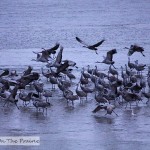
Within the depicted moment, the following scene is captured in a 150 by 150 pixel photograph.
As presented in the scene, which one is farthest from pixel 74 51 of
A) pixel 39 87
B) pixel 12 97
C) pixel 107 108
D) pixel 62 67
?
pixel 107 108

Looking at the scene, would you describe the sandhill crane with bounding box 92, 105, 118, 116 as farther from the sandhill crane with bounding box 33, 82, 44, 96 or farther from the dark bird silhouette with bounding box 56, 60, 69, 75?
the dark bird silhouette with bounding box 56, 60, 69, 75

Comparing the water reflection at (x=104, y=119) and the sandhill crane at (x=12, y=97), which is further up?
the sandhill crane at (x=12, y=97)

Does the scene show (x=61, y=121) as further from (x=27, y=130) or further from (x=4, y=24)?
(x=4, y=24)

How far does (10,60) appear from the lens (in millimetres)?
20812

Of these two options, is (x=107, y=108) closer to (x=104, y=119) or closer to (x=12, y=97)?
(x=104, y=119)

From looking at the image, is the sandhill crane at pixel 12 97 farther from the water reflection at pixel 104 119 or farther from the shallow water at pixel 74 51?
the water reflection at pixel 104 119

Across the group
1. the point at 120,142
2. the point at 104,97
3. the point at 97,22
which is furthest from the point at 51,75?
the point at 97,22

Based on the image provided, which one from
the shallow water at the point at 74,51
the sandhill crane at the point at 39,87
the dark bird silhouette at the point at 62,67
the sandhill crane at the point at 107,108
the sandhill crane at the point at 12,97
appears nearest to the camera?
the shallow water at the point at 74,51

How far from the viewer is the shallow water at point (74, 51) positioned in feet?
42.2

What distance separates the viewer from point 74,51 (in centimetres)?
2236

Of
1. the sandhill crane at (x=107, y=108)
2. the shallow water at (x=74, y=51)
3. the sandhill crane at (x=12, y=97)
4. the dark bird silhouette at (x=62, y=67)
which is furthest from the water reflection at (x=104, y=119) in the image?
the dark bird silhouette at (x=62, y=67)

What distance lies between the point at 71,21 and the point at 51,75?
13.7 metres

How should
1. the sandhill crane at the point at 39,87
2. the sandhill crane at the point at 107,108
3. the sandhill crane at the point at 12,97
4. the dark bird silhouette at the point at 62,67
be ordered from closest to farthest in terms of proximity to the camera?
the sandhill crane at the point at 107,108, the sandhill crane at the point at 12,97, the sandhill crane at the point at 39,87, the dark bird silhouette at the point at 62,67

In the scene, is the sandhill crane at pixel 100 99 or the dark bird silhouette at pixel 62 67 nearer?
the sandhill crane at pixel 100 99
